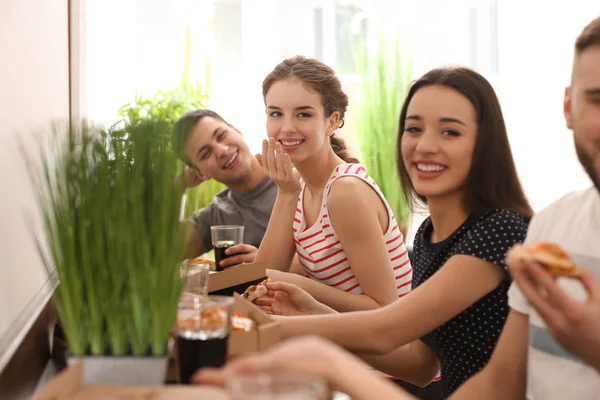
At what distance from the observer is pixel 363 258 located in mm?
2285

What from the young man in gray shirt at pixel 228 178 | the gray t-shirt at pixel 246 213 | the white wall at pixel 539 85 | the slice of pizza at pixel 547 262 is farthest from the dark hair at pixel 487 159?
the white wall at pixel 539 85

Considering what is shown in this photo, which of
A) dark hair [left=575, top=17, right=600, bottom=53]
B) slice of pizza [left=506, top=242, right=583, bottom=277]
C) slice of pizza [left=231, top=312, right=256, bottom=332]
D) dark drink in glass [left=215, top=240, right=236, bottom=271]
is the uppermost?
dark hair [left=575, top=17, right=600, bottom=53]

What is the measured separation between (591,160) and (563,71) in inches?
162

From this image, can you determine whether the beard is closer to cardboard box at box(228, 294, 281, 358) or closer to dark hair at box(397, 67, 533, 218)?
dark hair at box(397, 67, 533, 218)

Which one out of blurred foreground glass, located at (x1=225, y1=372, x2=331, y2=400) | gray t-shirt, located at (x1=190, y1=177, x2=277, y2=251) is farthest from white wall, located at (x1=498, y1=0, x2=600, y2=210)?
blurred foreground glass, located at (x1=225, y1=372, x2=331, y2=400)

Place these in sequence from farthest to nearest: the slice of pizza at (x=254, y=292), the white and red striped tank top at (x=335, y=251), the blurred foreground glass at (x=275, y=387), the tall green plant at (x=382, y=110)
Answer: the tall green plant at (x=382, y=110), the white and red striped tank top at (x=335, y=251), the slice of pizza at (x=254, y=292), the blurred foreground glass at (x=275, y=387)

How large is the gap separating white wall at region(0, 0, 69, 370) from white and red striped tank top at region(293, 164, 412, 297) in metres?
1.00

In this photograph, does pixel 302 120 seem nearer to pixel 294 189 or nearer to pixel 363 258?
pixel 294 189

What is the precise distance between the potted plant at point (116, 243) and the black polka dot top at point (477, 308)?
813 millimetres

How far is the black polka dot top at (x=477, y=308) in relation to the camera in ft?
5.23

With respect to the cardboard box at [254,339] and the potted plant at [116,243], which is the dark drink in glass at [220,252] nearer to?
the cardboard box at [254,339]

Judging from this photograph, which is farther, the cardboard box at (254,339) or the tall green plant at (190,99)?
the tall green plant at (190,99)

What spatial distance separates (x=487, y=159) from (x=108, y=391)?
1120 millimetres

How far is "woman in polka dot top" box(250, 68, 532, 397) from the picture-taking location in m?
1.59
